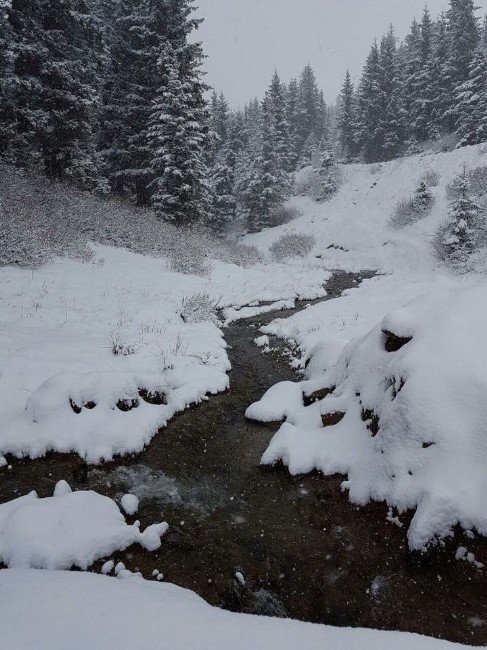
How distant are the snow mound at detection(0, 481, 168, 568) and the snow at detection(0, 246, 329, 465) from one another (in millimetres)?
1127

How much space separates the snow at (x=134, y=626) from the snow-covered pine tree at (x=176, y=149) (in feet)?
60.1

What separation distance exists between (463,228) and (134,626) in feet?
64.5

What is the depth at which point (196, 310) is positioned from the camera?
36.6 ft

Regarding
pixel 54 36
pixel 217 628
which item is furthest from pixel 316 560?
pixel 54 36

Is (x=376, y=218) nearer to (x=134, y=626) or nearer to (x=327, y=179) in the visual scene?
(x=327, y=179)

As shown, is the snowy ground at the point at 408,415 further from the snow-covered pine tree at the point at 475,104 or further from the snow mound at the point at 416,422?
the snow-covered pine tree at the point at 475,104

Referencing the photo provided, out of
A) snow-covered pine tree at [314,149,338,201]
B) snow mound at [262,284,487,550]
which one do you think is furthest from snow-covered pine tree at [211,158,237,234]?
snow mound at [262,284,487,550]

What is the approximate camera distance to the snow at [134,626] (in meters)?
2.07

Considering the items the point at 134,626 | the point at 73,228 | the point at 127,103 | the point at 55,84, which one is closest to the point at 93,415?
the point at 134,626

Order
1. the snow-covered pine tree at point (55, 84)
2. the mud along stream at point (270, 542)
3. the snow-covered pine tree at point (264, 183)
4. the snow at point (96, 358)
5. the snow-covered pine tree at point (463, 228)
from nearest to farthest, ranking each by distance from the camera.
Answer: the mud along stream at point (270, 542) → the snow at point (96, 358) → the snow-covered pine tree at point (55, 84) → the snow-covered pine tree at point (463, 228) → the snow-covered pine tree at point (264, 183)

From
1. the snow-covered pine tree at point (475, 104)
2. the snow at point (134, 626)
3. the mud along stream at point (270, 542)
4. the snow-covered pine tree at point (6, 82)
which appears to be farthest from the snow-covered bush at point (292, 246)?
the snow at point (134, 626)

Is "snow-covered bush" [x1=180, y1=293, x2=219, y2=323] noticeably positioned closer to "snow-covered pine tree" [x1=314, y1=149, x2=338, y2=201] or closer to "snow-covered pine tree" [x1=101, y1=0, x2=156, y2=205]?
"snow-covered pine tree" [x1=101, y1=0, x2=156, y2=205]

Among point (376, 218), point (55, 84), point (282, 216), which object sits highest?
point (55, 84)

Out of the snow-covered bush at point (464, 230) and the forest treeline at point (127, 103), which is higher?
the forest treeline at point (127, 103)
